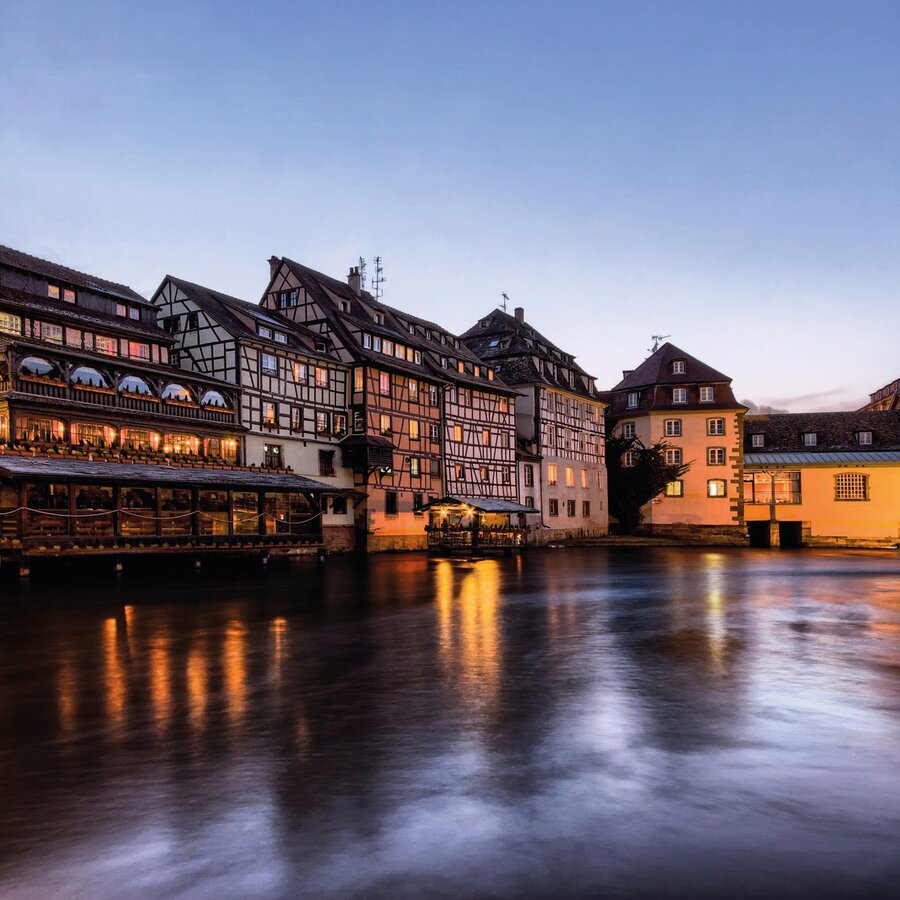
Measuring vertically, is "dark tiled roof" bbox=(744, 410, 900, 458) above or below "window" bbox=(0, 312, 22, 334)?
below

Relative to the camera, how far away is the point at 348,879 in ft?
16.1

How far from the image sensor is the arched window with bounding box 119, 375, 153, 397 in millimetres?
37281

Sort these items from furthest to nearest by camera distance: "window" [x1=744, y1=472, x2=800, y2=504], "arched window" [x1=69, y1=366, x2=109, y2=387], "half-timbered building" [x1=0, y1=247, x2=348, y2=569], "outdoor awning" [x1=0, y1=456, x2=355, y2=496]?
"window" [x1=744, y1=472, x2=800, y2=504] < "arched window" [x1=69, y1=366, x2=109, y2=387] < "half-timbered building" [x1=0, y1=247, x2=348, y2=569] < "outdoor awning" [x1=0, y1=456, x2=355, y2=496]

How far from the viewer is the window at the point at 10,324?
33.9 m

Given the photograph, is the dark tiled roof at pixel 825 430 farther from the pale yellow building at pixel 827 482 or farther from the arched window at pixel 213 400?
the arched window at pixel 213 400

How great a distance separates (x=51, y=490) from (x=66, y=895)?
103 ft

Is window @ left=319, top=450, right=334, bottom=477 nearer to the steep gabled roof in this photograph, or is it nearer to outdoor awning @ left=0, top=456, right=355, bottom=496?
outdoor awning @ left=0, top=456, right=355, bottom=496

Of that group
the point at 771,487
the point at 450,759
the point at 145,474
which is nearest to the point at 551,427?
the point at 771,487

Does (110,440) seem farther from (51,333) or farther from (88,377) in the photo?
(51,333)

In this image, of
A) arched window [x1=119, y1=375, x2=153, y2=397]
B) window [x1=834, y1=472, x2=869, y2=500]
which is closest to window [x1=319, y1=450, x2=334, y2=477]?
arched window [x1=119, y1=375, x2=153, y2=397]

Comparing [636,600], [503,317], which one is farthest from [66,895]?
[503,317]

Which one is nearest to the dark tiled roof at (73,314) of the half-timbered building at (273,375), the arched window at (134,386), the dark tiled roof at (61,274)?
the dark tiled roof at (61,274)

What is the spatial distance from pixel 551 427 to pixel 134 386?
1375 inches

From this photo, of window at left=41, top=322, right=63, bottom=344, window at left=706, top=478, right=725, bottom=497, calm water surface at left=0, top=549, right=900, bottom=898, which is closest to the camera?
calm water surface at left=0, top=549, right=900, bottom=898
